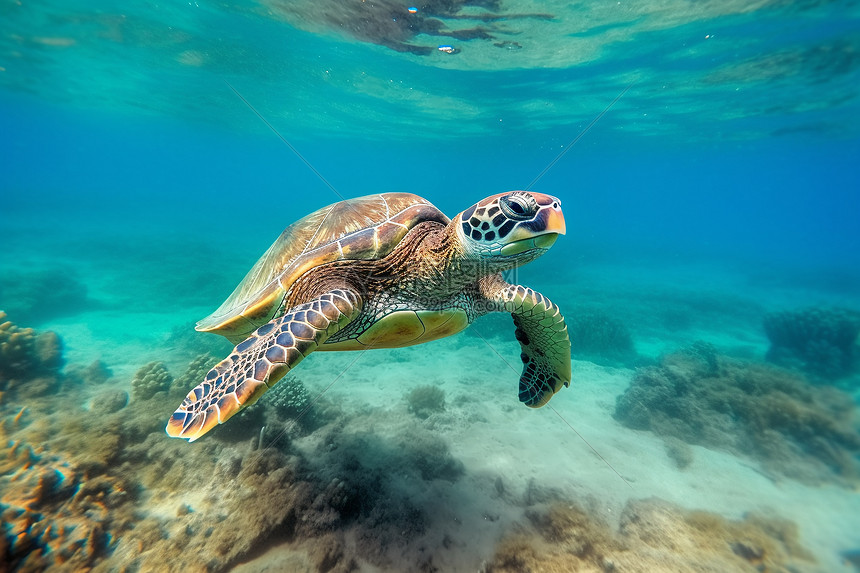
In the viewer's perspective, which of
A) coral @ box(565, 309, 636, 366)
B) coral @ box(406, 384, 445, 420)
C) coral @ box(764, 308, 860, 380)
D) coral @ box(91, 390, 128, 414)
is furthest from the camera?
coral @ box(565, 309, 636, 366)

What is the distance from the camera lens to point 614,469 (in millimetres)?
4832

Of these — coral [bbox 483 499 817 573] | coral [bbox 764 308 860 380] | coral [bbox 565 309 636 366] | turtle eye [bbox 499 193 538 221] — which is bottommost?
coral [bbox 764 308 860 380]

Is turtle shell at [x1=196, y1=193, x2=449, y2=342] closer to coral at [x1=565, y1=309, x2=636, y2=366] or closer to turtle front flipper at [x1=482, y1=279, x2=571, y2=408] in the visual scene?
turtle front flipper at [x1=482, y1=279, x2=571, y2=408]

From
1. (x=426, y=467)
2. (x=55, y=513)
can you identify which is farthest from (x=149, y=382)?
(x=426, y=467)

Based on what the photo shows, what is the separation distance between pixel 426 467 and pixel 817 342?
48.8 feet

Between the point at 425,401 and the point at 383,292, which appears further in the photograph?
the point at 425,401

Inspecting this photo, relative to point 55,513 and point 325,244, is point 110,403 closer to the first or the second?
point 55,513

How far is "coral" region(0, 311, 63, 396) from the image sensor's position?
235 inches

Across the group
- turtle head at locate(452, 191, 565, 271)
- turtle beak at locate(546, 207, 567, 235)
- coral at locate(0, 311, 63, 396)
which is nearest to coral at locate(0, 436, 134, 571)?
coral at locate(0, 311, 63, 396)

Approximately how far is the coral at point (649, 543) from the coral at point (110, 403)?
5969 millimetres

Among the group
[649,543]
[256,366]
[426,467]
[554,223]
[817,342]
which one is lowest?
[817,342]

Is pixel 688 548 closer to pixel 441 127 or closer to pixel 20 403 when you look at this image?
pixel 20 403

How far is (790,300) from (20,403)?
3143 centimetres

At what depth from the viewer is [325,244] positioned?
11.5ft
